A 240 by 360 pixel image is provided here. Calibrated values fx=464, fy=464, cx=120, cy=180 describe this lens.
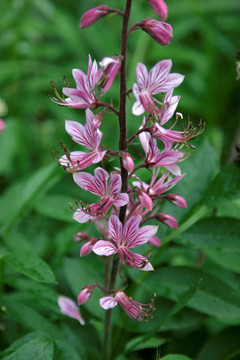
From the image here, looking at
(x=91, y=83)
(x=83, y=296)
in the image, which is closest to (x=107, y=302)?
(x=83, y=296)

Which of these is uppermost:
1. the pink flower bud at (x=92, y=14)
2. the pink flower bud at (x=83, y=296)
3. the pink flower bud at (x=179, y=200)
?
the pink flower bud at (x=92, y=14)

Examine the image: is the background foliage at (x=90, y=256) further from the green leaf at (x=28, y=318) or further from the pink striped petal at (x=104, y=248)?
the pink striped petal at (x=104, y=248)

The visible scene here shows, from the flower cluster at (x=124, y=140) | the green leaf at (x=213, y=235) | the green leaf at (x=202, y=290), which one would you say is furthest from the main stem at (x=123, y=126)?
the green leaf at (x=213, y=235)

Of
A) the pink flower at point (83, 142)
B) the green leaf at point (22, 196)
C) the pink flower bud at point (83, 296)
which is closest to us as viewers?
the pink flower at point (83, 142)

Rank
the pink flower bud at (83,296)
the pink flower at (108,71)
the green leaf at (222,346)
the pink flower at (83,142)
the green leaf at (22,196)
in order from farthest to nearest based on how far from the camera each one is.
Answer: the green leaf at (22,196)
the green leaf at (222,346)
the pink flower bud at (83,296)
the pink flower at (83,142)
the pink flower at (108,71)

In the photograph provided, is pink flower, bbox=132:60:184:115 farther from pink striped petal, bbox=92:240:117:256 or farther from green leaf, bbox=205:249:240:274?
green leaf, bbox=205:249:240:274

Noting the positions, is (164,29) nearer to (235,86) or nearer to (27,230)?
(27,230)

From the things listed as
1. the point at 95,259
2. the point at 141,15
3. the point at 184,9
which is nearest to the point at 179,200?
the point at 95,259

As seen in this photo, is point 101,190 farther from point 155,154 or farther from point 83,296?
point 83,296

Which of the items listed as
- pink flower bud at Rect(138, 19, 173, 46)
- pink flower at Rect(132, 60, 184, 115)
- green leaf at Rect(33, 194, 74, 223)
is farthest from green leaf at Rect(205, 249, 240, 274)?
pink flower bud at Rect(138, 19, 173, 46)
